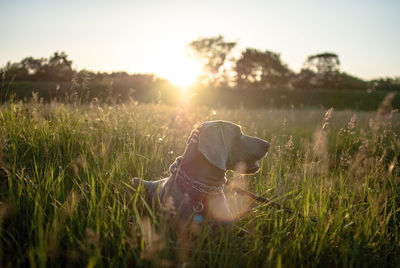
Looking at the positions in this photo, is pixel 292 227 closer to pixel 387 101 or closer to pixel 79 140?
pixel 387 101

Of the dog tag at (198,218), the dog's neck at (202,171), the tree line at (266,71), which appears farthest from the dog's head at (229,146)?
the tree line at (266,71)

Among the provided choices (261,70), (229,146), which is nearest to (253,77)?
(261,70)

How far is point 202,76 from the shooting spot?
55375mm

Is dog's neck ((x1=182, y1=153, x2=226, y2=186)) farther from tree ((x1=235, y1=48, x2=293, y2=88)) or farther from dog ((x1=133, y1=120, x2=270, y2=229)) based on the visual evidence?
tree ((x1=235, y1=48, x2=293, y2=88))

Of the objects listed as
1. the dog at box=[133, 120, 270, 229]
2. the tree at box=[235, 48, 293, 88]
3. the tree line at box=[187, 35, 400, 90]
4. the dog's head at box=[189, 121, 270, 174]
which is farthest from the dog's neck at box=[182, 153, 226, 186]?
the tree at box=[235, 48, 293, 88]

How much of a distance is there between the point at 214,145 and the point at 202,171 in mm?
286

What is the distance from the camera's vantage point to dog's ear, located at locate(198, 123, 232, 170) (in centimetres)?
233

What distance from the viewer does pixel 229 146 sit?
2.70m

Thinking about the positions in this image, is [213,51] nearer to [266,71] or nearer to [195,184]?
[266,71]

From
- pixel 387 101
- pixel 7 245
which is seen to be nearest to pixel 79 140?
pixel 7 245

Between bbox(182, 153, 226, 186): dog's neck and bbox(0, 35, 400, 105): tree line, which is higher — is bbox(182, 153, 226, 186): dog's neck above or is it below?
below

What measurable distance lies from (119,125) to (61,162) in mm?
1398

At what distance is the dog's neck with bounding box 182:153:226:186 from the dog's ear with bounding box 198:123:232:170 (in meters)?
0.18

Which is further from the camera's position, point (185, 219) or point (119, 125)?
point (119, 125)
